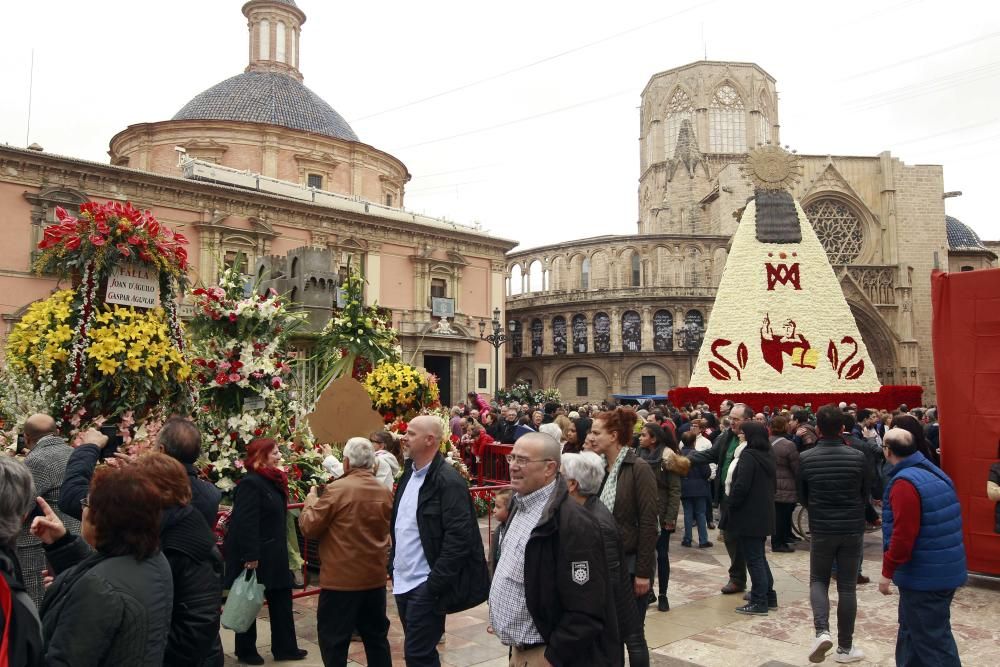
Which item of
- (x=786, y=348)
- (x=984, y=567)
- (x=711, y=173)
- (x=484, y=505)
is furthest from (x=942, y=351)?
(x=711, y=173)

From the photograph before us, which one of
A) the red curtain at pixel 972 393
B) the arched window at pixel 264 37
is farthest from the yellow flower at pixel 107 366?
the arched window at pixel 264 37

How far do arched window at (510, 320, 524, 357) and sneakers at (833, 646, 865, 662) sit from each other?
4019 cm

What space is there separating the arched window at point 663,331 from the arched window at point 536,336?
6.81 meters

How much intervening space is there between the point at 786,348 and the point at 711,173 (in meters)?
33.1

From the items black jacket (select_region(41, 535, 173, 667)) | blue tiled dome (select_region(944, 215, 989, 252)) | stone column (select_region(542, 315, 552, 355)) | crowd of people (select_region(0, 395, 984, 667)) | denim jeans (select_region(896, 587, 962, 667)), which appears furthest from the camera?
blue tiled dome (select_region(944, 215, 989, 252))

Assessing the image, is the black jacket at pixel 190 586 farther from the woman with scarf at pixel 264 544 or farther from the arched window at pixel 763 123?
the arched window at pixel 763 123

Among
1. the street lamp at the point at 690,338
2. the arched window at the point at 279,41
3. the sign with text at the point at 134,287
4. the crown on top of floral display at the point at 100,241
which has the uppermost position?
the arched window at the point at 279,41

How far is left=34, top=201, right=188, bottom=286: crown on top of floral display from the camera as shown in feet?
19.6

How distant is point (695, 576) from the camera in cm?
809

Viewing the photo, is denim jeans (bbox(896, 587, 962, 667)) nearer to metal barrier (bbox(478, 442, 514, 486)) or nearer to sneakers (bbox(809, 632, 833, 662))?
sneakers (bbox(809, 632, 833, 662))

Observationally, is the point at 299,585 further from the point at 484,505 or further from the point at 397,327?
the point at 397,327

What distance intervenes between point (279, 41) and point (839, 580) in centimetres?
3885

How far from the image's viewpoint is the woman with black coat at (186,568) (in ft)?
10.0

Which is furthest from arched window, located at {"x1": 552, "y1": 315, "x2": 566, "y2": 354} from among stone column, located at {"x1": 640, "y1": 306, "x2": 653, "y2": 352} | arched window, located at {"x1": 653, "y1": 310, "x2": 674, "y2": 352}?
arched window, located at {"x1": 653, "y1": 310, "x2": 674, "y2": 352}
